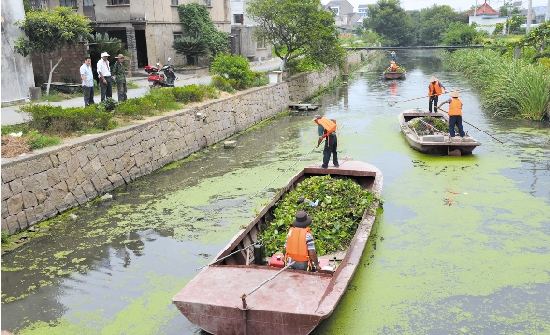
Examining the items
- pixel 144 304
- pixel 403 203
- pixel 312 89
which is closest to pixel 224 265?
pixel 144 304

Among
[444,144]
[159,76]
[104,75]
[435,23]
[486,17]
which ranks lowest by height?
[444,144]

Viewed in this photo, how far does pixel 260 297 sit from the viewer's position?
247 inches

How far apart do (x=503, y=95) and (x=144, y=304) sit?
60.1 feet

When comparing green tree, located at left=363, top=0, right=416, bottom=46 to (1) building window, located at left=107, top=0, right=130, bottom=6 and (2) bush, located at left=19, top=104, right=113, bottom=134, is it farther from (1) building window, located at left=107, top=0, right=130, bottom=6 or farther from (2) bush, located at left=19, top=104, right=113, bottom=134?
(2) bush, located at left=19, top=104, right=113, bottom=134

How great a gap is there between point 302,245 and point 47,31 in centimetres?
1308

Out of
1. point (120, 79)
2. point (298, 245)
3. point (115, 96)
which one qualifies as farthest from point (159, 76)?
point (298, 245)

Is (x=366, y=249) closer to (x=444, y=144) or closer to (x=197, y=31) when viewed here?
(x=444, y=144)

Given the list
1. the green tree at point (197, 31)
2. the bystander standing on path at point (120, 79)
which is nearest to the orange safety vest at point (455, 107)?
the bystander standing on path at point (120, 79)

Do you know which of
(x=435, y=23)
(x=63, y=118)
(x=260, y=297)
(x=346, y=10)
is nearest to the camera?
(x=260, y=297)

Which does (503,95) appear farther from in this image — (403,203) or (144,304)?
(144,304)

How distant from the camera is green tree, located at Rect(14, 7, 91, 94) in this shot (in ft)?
→ 53.2

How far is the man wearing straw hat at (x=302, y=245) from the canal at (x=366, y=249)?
814 millimetres

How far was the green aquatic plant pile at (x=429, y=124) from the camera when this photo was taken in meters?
16.6

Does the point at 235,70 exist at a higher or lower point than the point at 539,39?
lower
